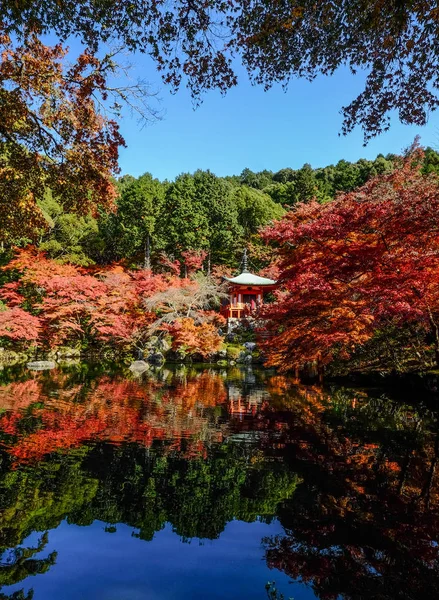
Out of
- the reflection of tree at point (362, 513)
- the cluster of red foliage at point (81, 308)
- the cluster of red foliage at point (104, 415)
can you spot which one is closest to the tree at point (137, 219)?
the cluster of red foliage at point (81, 308)

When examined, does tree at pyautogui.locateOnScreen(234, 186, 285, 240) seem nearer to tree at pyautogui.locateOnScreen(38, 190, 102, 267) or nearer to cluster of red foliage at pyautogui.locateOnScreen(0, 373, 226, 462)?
tree at pyautogui.locateOnScreen(38, 190, 102, 267)

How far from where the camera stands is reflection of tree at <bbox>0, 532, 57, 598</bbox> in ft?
8.63

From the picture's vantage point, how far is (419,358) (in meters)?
9.72

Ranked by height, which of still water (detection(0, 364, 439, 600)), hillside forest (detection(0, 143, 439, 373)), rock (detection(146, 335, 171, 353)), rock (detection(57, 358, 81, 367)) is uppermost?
hillside forest (detection(0, 143, 439, 373))

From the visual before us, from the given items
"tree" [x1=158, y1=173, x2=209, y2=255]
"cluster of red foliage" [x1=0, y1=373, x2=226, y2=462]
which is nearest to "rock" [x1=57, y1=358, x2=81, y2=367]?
"cluster of red foliage" [x1=0, y1=373, x2=226, y2=462]

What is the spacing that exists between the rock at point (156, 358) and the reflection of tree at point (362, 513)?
40.0 ft

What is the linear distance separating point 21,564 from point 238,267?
2563 cm

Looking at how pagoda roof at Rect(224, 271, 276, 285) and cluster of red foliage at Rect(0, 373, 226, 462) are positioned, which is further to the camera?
pagoda roof at Rect(224, 271, 276, 285)

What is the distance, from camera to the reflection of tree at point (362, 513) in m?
2.59

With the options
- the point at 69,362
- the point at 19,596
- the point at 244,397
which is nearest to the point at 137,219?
the point at 69,362

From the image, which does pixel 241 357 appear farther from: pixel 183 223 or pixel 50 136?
pixel 50 136

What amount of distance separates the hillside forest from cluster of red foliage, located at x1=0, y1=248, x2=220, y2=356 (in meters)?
0.07

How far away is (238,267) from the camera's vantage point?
91.6 feet

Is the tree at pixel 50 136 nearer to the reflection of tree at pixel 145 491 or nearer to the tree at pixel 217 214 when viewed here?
the reflection of tree at pixel 145 491
